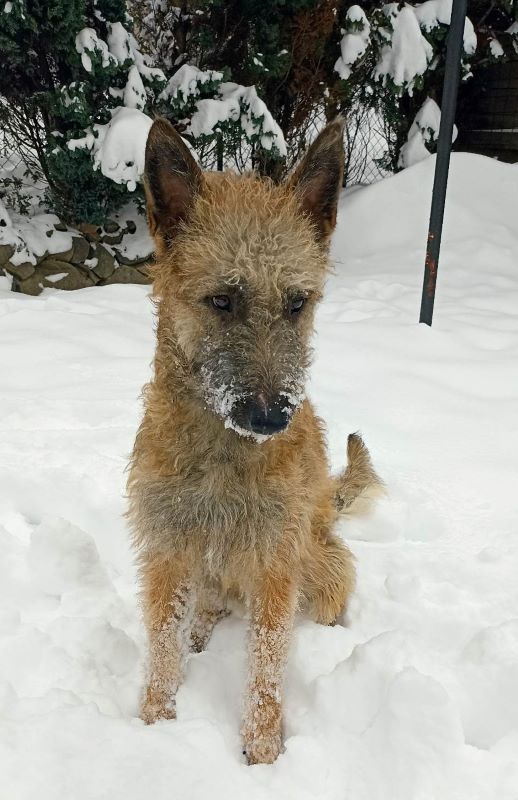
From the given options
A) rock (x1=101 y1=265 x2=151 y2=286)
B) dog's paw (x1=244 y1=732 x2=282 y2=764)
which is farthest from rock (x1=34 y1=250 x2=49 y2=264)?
dog's paw (x1=244 y1=732 x2=282 y2=764)

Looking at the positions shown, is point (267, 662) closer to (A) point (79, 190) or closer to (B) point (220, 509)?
(B) point (220, 509)

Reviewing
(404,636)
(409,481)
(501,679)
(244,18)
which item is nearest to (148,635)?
(404,636)

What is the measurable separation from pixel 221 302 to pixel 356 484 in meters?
1.43

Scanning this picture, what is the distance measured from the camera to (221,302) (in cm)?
182

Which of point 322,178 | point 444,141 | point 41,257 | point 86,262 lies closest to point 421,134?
point 444,141

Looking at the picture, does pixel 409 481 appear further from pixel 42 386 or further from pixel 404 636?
pixel 42 386

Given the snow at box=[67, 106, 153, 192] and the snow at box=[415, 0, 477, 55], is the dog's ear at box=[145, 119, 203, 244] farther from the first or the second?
the snow at box=[415, 0, 477, 55]

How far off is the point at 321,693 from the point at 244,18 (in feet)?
24.4

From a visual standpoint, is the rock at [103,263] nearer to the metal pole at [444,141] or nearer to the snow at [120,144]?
the snow at [120,144]

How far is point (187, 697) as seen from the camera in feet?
6.77

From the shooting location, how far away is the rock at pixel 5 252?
21.3ft

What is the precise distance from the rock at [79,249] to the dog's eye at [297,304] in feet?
18.8

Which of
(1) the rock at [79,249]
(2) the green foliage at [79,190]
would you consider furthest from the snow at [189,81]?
(1) the rock at [79,249]

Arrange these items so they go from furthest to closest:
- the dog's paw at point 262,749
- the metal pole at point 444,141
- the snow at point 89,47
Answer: the snow at point 89,47 → the metal pole at point 444,141 → the dog's paw at point 262,749
